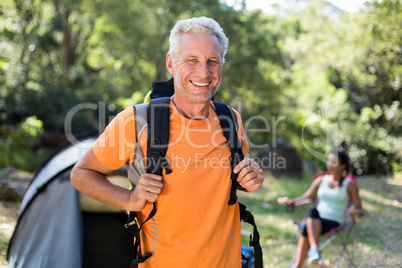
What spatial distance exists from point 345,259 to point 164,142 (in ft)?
12.6

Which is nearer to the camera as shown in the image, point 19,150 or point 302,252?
point 302,252

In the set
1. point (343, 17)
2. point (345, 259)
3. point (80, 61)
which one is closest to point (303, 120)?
point (343, 17)

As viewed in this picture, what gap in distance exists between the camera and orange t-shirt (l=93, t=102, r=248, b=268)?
160cm

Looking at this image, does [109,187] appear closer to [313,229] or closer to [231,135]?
[231,135]

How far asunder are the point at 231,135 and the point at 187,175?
29 cm

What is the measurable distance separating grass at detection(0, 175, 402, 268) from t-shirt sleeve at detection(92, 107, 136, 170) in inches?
119

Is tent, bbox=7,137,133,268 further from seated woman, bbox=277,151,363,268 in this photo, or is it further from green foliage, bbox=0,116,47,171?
green foliage, bbox=0,116,47,171

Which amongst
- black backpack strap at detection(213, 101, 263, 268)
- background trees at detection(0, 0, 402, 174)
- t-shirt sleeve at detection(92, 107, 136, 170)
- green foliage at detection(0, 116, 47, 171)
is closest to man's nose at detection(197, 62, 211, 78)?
black backpack strap at detection(213, 101, 263, 268)

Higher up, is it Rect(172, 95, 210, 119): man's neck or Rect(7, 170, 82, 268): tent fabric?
Rect(172, 95, 210, 119): man's neck

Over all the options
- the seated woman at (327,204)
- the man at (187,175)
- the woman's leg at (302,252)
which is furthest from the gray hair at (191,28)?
the woman's leg at (302,252)

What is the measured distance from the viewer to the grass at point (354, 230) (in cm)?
466

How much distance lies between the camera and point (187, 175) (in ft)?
5.33

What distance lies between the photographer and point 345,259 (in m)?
4.66

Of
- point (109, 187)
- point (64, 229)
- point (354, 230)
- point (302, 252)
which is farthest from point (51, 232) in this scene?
point (354, 230)
